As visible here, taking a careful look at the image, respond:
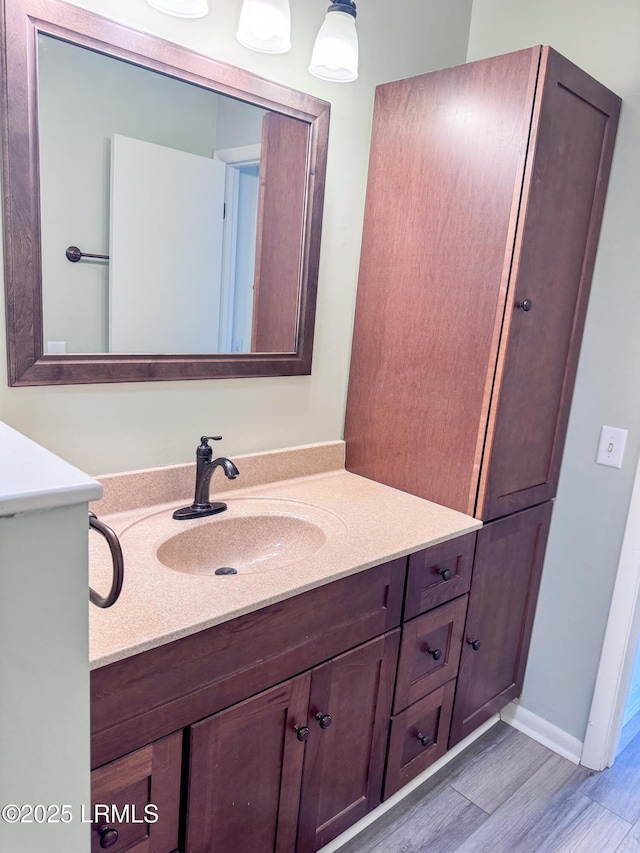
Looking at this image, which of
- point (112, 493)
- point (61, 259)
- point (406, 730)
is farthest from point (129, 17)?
point (406, 730)

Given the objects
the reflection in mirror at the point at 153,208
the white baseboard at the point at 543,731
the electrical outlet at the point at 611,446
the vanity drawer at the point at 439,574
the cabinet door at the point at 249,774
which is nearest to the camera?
the cabinet door at the point at 249,774

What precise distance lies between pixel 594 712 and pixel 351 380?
4.18 feet

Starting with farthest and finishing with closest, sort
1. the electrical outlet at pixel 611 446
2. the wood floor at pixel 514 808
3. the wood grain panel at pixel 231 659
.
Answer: the electrical outlet at pixel 611 446 < the wood floor at pixel 514 808 < the wood grain panel at pixel 231 659

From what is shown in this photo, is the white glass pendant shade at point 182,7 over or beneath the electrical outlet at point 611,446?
over

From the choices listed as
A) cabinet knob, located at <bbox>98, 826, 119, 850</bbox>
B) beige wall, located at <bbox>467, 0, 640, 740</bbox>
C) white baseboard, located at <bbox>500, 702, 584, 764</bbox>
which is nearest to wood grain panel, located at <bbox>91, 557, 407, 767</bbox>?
cabinet knob, located at <bbox>98, 826, 119, 850</bbox>

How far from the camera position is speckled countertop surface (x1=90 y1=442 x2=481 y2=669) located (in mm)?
1004

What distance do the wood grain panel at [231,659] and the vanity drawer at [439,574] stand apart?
0.06m

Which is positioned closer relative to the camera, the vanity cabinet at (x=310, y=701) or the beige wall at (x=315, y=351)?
the vanity cabinet at (x=310, y=701)

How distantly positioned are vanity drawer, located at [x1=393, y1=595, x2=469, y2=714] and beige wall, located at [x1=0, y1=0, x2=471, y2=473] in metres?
0.62

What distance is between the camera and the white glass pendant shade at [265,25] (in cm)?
135

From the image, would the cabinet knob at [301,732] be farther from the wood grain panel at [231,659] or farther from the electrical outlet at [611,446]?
the electrical outlet at [611,446]

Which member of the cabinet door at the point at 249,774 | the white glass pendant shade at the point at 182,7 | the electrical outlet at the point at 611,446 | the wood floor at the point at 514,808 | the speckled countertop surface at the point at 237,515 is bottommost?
the wood floor at the point at 514,808

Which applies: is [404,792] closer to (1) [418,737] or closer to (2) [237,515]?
(1) [418,737]

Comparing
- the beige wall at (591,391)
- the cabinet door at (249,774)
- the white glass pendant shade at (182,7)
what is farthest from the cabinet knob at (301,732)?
the white glass pendant shade at (182,7)
